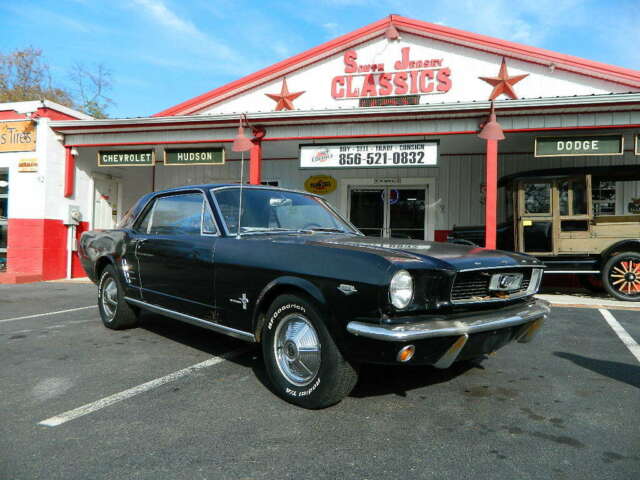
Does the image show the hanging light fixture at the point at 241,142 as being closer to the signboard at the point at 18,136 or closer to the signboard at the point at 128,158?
the signboard at the point at 128,158

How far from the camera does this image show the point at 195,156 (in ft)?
32.1

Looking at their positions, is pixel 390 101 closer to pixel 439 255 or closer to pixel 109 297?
pixel 109 297

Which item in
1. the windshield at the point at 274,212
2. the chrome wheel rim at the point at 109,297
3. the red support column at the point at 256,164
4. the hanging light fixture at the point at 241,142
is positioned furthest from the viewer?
the red support column at the point at 256,164

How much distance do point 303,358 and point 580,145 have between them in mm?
6821

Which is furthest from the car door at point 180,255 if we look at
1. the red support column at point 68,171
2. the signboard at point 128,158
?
the red support column at point 68,171

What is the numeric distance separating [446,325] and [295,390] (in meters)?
0.99

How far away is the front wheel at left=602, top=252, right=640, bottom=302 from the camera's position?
750 centimetres

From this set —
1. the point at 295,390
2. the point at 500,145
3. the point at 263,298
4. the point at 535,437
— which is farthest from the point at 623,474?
the point at 500,145

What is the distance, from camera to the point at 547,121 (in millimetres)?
7824

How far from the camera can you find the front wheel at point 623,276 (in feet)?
24.6

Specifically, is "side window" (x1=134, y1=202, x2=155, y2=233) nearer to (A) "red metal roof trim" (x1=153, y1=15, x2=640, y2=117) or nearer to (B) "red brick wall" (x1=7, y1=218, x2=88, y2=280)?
(B) "red brick wall" (x1=7, y1=218, x2=88, y2=280)

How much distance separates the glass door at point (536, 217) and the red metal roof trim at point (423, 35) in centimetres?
474

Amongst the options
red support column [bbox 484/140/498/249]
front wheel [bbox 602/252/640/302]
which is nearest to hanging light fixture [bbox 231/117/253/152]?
red support column [bbox 484/140/498/249]

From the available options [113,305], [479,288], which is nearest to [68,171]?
[113,305]
